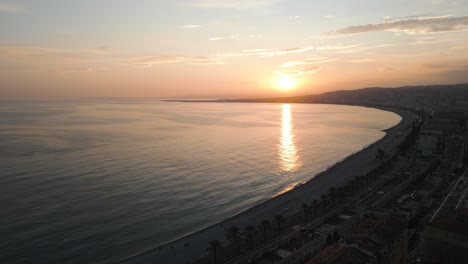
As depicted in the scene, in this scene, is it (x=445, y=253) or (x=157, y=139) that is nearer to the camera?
(x=445, y=253)

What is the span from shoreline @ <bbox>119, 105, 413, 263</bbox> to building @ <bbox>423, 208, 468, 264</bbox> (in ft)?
54.6

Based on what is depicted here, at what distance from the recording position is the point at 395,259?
23203 millimetres

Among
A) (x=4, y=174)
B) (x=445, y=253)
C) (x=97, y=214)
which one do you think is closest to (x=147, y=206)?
(x=97, y=214)

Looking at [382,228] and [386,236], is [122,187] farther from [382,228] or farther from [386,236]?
[386,236]

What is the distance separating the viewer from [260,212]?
131ft

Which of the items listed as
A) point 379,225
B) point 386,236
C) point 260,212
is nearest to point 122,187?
point 260,212

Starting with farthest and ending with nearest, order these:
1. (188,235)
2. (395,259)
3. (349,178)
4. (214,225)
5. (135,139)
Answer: (135,139) → (349,178) → (214,225) → (188,235) → (395,259)

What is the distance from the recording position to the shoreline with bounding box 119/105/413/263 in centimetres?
2941

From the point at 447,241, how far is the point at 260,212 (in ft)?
65.5

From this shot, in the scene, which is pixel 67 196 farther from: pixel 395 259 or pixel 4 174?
pixel 395 259

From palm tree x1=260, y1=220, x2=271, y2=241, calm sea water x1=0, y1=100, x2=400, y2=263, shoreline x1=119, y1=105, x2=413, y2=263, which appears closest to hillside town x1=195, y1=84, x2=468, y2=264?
palm tree x1=260, y1=220, x2=271, y2=241

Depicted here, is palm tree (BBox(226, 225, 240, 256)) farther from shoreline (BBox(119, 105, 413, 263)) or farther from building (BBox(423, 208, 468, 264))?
building (BBox(423, 208, 468, 264))

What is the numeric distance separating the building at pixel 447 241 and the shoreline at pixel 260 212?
16.7m

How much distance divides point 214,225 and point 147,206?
9.46m
